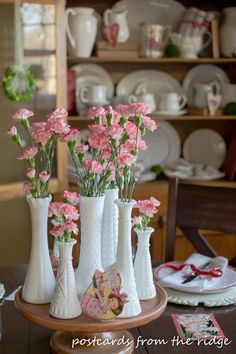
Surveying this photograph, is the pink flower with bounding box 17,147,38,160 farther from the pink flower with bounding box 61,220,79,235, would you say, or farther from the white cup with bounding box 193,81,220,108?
the white cup with bounding box 193,81,220,108

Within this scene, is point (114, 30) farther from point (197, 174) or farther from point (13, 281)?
point (13, 281)

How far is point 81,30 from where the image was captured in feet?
9.34

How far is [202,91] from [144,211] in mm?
1898

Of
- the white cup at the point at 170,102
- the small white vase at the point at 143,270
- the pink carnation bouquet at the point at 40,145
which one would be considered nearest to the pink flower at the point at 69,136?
the pink carnation bouquet at the point at 40,145

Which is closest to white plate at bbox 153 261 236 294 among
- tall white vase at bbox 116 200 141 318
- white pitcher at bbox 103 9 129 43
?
tall white vase at bbox 116 200 141 318

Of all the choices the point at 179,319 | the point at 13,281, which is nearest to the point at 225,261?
the point at 179,319

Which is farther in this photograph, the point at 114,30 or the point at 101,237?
the point at 114,30

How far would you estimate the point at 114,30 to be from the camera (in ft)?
9.45

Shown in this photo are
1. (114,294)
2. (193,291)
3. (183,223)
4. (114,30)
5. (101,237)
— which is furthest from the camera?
(114,30)

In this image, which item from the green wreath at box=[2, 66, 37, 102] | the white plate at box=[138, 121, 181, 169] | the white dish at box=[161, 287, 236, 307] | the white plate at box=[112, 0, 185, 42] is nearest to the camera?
the white dish at box=[161, 287, 236, 307]

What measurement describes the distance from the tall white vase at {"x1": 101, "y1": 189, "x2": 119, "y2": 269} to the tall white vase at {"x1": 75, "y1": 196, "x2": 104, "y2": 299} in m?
0.05

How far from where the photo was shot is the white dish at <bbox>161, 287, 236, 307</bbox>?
4.74ft

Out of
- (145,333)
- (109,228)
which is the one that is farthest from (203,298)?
(109,228)

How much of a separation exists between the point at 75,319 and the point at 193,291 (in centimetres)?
44
